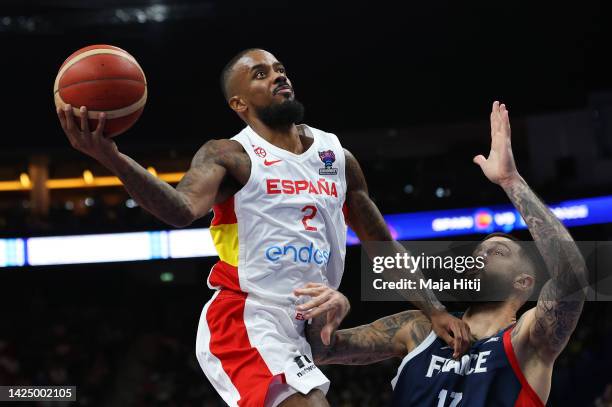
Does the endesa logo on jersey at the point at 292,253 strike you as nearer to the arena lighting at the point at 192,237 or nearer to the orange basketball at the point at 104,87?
the orange basketball at the point at 104,87

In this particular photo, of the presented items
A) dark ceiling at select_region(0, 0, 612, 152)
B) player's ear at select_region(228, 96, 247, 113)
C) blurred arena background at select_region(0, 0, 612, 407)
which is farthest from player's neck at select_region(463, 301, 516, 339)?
dark ceiling at select_region(0, 0, 612, 152)

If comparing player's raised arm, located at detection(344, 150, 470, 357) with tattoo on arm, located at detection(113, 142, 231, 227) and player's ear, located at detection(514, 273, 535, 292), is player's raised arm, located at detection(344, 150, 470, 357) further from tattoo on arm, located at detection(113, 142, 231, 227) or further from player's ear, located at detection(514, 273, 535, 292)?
tattoo on arm, located at detection(113, 142, 231, 227)

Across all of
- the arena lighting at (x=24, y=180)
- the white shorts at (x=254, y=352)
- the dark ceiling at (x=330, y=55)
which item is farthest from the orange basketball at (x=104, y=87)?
the arena lighting at (x=24, y=180)

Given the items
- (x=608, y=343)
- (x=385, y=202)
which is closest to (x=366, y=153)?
(x=385, y=202)

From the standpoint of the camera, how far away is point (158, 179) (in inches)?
126

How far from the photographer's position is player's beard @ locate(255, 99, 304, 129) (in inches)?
151

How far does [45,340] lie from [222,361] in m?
11.9

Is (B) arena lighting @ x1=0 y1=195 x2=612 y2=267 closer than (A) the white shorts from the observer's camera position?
No

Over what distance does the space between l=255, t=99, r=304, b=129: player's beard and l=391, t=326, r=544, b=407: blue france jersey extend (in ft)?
3.79

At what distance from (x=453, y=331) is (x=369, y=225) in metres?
0.64

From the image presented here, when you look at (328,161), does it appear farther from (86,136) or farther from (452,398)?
(86,136)

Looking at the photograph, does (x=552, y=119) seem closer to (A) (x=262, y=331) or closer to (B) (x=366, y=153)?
(B) (x=366, y=153)

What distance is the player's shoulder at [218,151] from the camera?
11.8ft

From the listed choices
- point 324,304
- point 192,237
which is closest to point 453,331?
point 324,304
